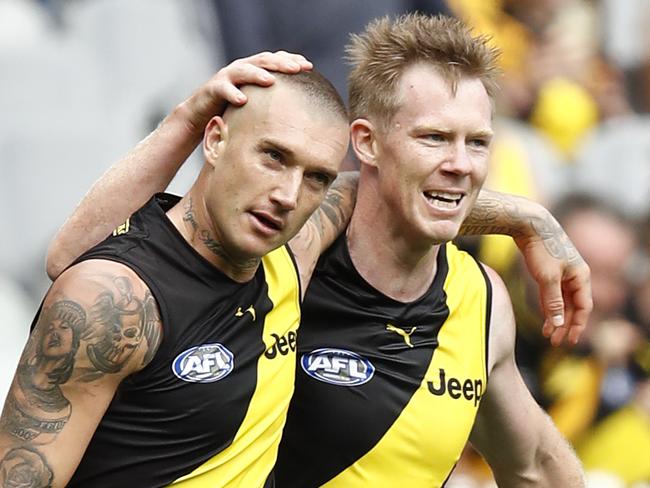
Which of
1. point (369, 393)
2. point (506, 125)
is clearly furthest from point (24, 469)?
point (506, 125)

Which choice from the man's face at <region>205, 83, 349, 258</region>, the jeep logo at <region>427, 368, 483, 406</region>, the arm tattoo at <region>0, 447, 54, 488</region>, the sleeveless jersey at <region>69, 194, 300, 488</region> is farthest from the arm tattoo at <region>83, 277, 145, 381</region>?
the jeep logo at <region>427, 368, 483, 406</region>

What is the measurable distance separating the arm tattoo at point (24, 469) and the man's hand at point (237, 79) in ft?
3.52

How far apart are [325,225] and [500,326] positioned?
0.73 metres

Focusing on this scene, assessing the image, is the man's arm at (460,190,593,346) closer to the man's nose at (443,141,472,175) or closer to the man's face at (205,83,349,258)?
the man's nose at (443,141,472,175)

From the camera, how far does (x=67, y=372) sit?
3.40 m

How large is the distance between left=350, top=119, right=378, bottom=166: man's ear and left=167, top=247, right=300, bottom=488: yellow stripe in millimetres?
424

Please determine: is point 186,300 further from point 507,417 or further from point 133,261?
point 507,417

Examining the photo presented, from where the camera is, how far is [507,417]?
4.68 m

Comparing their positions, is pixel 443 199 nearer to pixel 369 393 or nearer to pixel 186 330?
pixel 369 393

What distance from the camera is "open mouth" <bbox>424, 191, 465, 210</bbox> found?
409cm

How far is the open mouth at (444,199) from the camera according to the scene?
409cm

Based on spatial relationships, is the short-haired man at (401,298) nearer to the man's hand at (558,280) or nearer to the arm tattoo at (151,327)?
the man's hand at (558,280)

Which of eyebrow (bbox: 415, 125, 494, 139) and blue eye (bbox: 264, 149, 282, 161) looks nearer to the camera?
blue eye (bbox: 264, 149, 282, 161)

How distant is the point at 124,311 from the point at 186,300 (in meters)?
0.24
